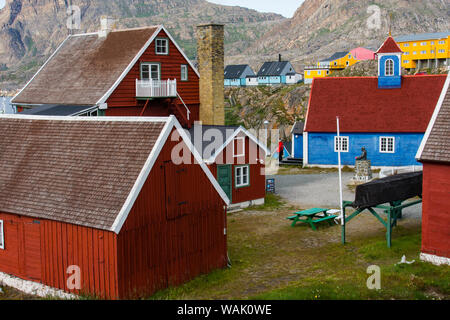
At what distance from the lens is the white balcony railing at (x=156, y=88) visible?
33.0 m

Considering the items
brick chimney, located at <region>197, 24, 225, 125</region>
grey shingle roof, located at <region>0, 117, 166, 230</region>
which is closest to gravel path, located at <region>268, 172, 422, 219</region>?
brick chimney, located at <region>197, 24, 225, 125</region>

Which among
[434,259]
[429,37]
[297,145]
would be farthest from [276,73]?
[434,259]

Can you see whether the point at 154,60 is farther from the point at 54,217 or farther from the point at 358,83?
the point at 54,217

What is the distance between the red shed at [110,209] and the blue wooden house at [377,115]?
923 inches

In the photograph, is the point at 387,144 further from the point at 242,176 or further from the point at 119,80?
the point at 119,80

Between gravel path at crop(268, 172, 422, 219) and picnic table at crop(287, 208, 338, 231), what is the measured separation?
3.25 metres

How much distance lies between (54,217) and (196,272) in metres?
4.77

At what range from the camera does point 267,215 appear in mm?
27062

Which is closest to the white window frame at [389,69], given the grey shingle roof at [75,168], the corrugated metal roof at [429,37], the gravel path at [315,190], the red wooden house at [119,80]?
the gravel path at [315,190]

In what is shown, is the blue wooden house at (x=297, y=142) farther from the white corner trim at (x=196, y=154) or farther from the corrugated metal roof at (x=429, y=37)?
the corrugated metal roof at (x=429, y=37)

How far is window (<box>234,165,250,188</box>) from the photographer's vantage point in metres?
28.4

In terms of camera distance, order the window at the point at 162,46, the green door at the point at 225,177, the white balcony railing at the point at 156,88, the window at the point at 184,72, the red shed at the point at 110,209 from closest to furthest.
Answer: the red shed at the point at 110,209 → the green door at the point at 225,177 → the white balcony railing at the point at 156,88 → the window at the point at 162,46 → the window at the point at 184,72

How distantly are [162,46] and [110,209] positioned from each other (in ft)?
67.9

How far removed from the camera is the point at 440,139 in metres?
17.8
